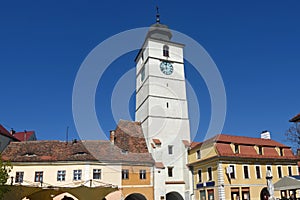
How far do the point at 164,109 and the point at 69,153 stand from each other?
1320 centimetres

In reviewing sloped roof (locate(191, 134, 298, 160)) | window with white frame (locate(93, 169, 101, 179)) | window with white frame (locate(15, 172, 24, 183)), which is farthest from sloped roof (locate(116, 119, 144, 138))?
window with white frame (locate(15, 172, 24, 183))

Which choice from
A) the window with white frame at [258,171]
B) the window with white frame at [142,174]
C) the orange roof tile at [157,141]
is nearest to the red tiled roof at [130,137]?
the orange roof tile at [157,141]

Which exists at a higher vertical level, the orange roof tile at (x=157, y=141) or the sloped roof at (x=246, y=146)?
the orange roof tile at (x=157, y=141)

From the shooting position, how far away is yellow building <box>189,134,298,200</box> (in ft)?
101

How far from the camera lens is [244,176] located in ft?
103

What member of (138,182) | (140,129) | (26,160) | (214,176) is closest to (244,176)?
(214,176)

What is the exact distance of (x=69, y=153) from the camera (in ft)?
107

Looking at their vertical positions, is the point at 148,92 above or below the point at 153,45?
below

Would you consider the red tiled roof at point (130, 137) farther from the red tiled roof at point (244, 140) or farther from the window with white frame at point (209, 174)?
the red tiled roof at point (244, 140)

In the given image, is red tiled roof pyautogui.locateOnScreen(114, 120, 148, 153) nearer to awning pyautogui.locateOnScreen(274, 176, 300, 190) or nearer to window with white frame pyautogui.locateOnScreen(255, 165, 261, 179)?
window with white frame pyautogui.locateOnScreen(255, 165, 261, 179)

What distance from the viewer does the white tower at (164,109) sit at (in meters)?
36.2

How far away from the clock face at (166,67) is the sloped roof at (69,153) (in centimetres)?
1230

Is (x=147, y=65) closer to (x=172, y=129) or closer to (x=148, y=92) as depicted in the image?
(x=148, y=92)

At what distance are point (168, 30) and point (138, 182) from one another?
23096 mm
